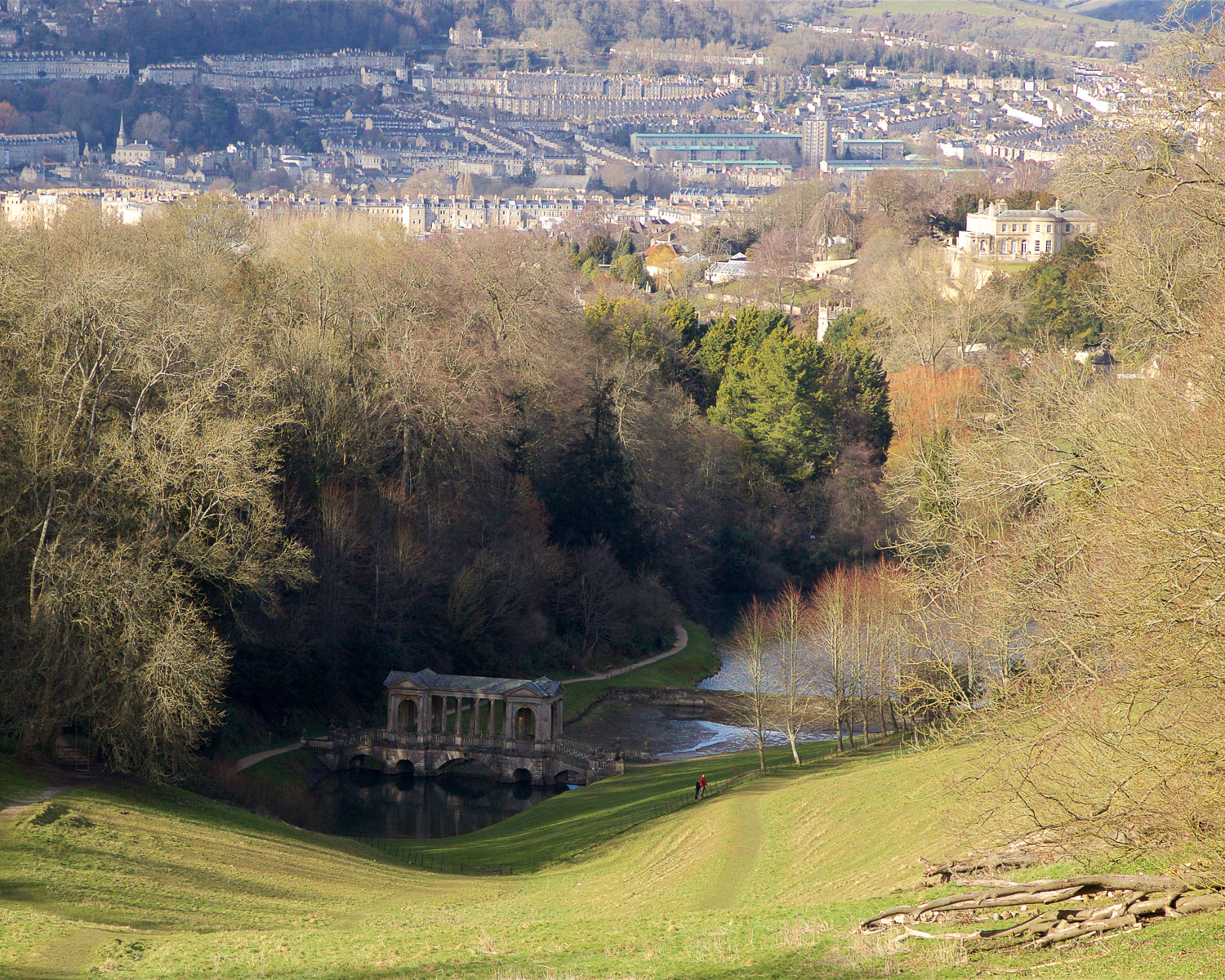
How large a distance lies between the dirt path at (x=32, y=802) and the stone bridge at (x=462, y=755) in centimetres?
1346

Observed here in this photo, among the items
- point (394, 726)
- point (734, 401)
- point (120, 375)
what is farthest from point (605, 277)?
point (120, 375)

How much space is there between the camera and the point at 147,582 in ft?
92.0

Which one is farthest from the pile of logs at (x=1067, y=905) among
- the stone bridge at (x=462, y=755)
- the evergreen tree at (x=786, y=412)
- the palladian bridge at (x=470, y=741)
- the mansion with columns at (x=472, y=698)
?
the evergreen tree at (x=786, y=412)

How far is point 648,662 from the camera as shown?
51719 mm

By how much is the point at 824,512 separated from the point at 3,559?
41195 mm

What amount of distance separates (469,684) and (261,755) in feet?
21.6

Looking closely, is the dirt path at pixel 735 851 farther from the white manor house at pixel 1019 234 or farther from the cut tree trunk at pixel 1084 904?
the white manor house at pixel 1019 234

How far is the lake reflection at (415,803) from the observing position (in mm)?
35125

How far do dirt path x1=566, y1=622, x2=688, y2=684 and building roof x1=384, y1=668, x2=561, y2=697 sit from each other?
21.6ft

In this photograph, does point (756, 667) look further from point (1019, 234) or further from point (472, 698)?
point (1019, 234)

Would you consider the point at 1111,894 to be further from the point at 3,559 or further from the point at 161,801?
the point at 3,559

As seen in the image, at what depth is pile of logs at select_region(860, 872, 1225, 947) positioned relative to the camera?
44.2 ft

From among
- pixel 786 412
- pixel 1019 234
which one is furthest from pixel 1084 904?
pixel 1019 234

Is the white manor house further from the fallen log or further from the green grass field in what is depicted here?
the fallen log
